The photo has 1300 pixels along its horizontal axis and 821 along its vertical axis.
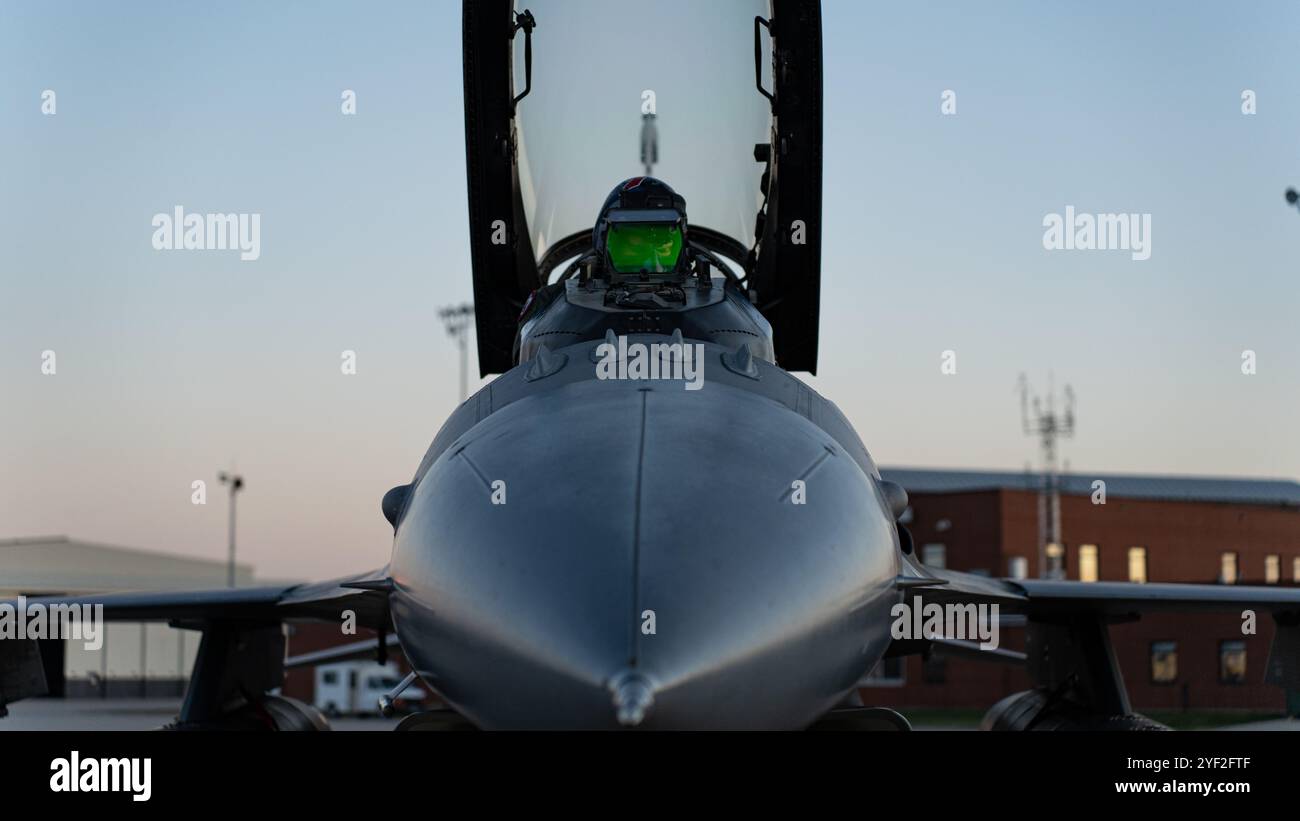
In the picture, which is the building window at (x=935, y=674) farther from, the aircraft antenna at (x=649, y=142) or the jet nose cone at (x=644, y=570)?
the jet nose cone at (x=644, y=570)

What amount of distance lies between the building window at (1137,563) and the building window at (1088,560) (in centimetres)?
121

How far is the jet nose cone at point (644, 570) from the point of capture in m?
3.79

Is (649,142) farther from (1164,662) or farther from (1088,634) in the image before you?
(1164,662)

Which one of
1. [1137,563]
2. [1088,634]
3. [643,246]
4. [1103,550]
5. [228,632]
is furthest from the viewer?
[1103,550]

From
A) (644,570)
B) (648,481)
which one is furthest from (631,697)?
(648,481)

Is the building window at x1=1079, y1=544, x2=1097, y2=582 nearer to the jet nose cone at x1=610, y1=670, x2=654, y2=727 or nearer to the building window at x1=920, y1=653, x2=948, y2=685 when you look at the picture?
the building window at x1=920, y1=653, x2=948, y2=685

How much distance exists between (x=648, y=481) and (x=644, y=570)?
39 centimetres

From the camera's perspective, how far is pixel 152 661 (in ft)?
207

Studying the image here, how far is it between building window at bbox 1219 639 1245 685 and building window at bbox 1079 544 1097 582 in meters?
6.86

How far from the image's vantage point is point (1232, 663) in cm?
4447

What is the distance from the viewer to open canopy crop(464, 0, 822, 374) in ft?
28.1

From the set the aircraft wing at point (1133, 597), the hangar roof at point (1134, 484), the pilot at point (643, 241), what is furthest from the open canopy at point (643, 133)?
the hangar roof at point (1134, 484)

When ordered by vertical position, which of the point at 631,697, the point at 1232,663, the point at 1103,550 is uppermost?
the point at 631,697
